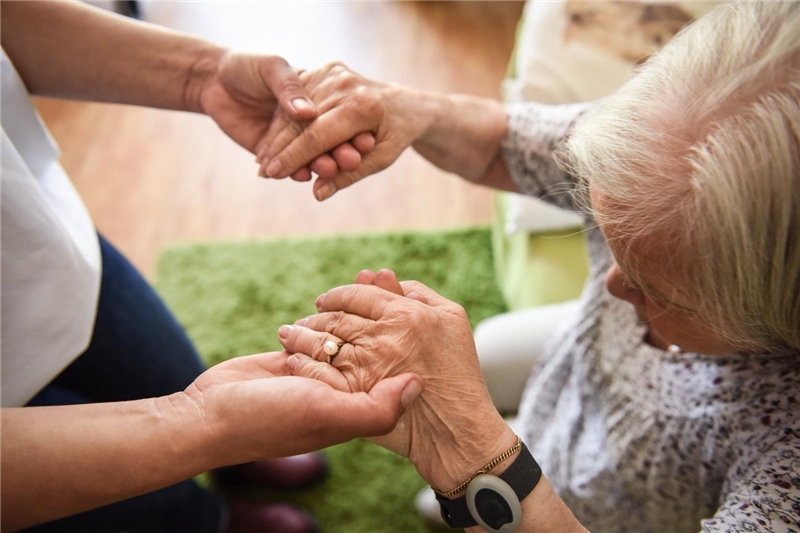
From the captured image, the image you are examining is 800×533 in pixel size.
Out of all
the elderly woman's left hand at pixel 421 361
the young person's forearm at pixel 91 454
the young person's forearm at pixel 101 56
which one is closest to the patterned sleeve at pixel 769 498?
the elderly woman's left hand at pixel 421 361

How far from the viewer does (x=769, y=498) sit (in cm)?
66

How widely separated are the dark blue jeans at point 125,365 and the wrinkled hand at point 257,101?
1.09 ft

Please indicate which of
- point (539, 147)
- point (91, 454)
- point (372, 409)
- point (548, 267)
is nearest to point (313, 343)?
point (372, 409)

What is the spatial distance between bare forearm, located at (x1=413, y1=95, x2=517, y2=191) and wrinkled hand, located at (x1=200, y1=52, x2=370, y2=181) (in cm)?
18

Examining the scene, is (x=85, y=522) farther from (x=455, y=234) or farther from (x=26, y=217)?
(x=455, y=234)

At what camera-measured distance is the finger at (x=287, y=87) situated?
2.98 feet

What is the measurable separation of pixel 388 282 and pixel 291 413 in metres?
0.22

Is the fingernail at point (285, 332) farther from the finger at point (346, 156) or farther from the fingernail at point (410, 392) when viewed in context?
the finger at point (346, 156)

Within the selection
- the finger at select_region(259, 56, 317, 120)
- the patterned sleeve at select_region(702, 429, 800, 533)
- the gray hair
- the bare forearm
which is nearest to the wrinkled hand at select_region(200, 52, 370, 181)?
the finger at select_region(259, 56, 317, 120)

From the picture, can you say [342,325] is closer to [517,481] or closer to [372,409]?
[372,409]

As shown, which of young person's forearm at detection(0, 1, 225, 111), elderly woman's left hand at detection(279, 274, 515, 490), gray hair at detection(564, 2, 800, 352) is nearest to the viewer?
gray hair at detection(564, 2, 800, 352)

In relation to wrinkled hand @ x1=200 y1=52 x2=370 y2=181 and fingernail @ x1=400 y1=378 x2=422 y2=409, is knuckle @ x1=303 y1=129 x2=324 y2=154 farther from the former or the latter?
fingernail @ x1=400 y1=378 x2=422 y2=409

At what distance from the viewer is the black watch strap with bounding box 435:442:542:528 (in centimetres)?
70

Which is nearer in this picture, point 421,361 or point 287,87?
point 421,361
